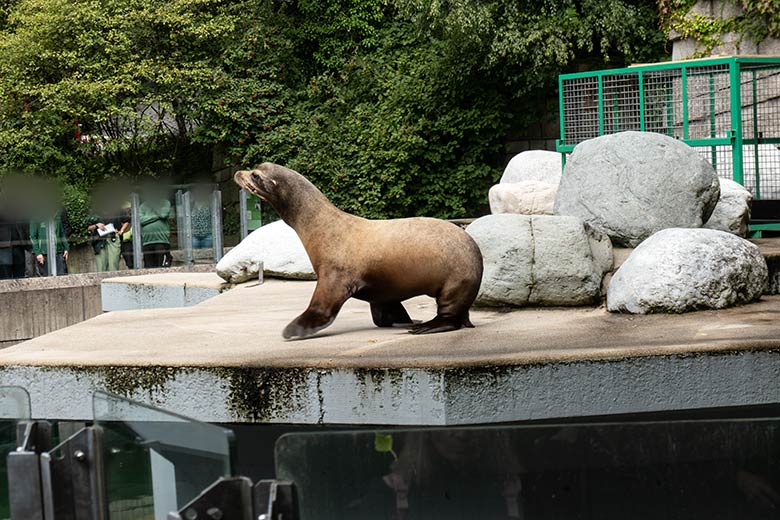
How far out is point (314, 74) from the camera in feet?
85.9

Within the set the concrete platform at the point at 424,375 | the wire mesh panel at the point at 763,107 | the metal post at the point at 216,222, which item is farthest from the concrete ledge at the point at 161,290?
the wire mesh panel at the point at 763,107

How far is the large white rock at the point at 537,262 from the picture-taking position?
8.48 metres

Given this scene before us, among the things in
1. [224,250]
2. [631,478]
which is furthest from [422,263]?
[224,250]

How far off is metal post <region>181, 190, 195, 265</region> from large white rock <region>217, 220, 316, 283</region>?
23.7ft

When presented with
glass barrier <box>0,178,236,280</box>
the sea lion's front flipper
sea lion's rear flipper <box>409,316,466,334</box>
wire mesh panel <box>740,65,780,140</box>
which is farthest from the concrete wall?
sea lion's rear flipper <box>409,316,466,334</box>

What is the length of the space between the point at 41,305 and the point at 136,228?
8.36 feet

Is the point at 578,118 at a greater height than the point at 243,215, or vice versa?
the point at 578,118

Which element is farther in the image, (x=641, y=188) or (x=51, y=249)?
(x=51, y=249)

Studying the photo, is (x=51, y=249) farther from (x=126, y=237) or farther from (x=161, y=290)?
(x=161, y=290)

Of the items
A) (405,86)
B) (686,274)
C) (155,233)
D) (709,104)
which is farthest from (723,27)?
(686,274)

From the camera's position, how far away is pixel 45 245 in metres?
17.1

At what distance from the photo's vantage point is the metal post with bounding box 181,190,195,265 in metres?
18.5

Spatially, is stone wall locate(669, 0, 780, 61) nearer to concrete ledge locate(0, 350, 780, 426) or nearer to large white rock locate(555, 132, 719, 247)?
large white rock locate(555, 132, 719, 247)

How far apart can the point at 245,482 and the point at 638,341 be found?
4.60 meters
